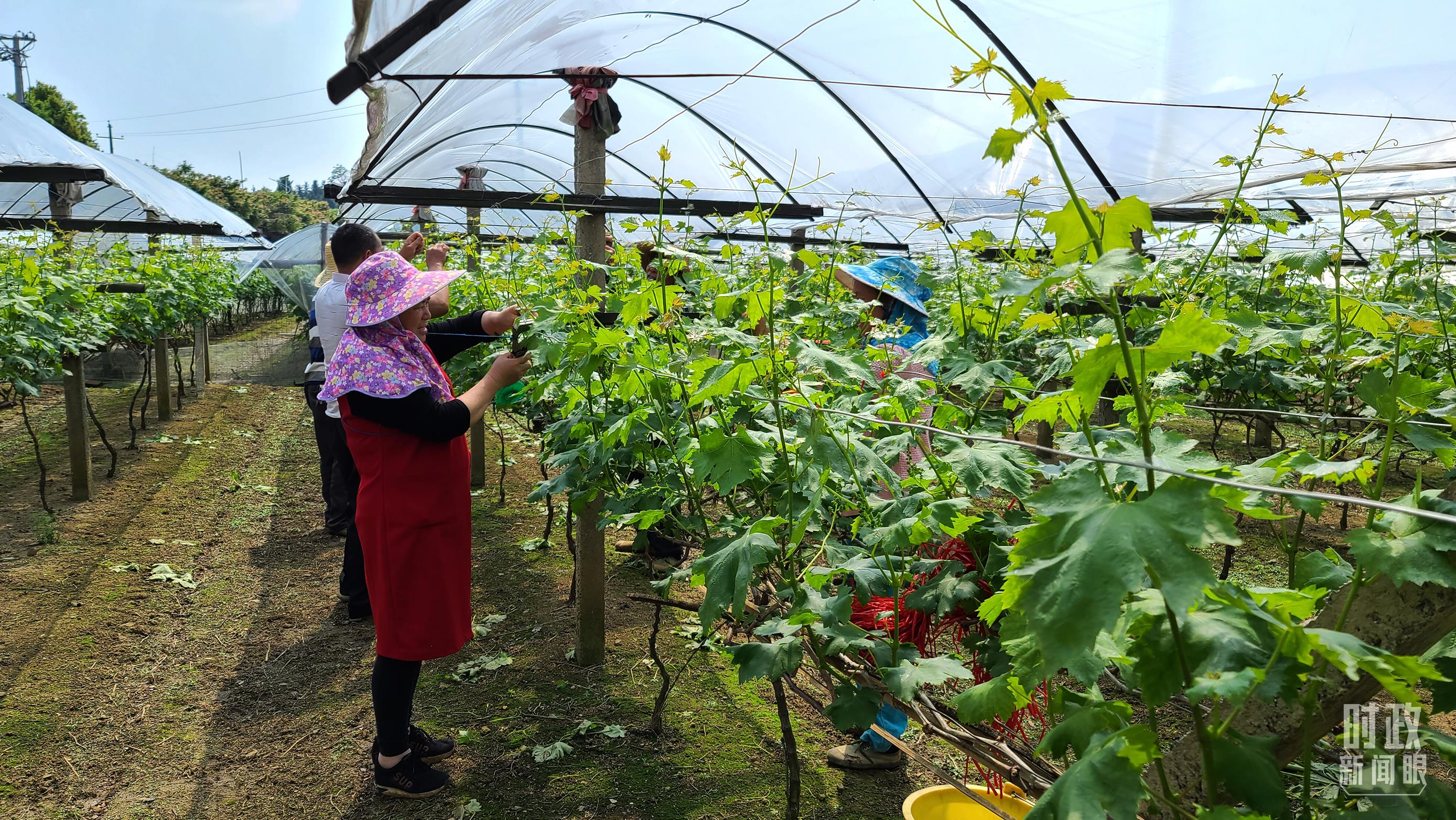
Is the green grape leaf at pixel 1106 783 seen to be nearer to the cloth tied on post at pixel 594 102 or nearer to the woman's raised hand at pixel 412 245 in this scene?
the cloth tied on post at pixel 594 102

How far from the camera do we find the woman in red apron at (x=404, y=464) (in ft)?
9.11

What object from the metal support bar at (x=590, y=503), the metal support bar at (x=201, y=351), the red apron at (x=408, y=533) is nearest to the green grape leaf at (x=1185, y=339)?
the red apron at (x=408, y=533)

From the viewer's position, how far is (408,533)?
2.88 metres

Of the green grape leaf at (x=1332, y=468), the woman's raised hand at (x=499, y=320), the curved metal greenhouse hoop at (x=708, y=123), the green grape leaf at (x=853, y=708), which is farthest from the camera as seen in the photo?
the curved metal greenhouse hoop at (x=708, y=123)

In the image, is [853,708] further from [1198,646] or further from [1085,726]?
[1198,646]

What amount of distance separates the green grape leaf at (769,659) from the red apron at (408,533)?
1426 mm

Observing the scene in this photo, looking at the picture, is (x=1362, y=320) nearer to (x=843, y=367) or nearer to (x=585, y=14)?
(x=843, y=367)

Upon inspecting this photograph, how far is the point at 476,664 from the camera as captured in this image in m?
4.16

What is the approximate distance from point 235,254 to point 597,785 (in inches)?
1093

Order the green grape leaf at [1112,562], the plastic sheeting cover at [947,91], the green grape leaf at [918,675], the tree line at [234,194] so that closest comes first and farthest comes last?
the green grape leaf at [1112,562] < the green grape leaf at [918,675] < the plastic sheeting cover at [947,91] < the tree line at [234,194]

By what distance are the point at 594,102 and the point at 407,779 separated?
9.25 feet

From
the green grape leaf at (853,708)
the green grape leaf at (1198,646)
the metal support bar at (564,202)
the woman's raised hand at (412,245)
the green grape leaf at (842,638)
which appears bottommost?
the green grape leaf at (853,708)

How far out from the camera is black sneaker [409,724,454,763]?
3.29 meters

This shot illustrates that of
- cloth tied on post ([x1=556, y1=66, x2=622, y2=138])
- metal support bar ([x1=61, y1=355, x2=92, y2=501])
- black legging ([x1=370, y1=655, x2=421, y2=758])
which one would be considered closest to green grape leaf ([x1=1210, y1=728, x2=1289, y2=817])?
black legging ([x1=370, y1=655, x2=421, y2=758])
